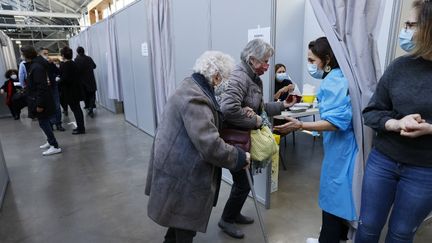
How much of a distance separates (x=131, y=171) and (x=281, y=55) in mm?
2916

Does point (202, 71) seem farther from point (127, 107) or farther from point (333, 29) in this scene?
point (127, 107)

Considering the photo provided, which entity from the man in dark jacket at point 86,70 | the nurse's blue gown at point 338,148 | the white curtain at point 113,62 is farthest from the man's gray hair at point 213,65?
the white curtain at point 113,62

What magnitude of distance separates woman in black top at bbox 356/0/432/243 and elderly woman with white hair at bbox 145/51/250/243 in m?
0.65

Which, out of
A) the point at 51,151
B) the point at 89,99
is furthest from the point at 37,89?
the point at 89,99

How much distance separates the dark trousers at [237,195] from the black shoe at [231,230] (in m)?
0.03

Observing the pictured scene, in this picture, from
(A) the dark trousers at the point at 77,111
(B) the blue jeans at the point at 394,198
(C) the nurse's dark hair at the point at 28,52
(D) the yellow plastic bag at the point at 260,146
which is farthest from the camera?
(A) the dark trousers at the point at 77,111

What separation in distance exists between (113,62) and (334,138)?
537 cm

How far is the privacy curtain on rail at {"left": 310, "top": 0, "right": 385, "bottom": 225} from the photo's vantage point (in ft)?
4.97

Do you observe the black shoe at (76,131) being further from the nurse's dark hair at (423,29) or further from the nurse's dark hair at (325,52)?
the nurse's dark hair at (423,29)

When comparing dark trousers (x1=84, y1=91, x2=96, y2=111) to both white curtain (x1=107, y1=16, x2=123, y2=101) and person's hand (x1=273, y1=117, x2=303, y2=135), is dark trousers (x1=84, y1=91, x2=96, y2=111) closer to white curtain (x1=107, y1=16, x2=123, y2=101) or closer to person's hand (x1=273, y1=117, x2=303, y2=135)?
white curtain (x1=107, y1=16, x2=123, y2=101)

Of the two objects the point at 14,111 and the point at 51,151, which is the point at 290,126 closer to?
the point at 51,151

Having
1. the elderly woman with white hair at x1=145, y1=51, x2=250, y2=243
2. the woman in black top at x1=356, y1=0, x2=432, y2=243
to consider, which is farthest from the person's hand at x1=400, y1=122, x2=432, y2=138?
the elderly woman with white hair at x1=145, y1=51, x2=250, y2=243

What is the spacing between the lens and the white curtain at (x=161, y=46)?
3547mm

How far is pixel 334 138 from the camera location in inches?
62.9
